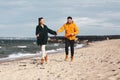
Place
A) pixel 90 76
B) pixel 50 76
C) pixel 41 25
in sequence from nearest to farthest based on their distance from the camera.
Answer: pixel 90 76 → pixel 50 76 → pixel 41 25

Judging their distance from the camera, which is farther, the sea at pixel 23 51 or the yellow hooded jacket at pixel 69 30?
the sea at pixel 23 51

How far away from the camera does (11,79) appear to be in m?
11.0

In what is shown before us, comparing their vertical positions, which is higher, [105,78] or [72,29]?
[72,29]

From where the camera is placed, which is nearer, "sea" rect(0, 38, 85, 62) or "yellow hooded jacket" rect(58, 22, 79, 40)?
"yellow hooded jacket" rect(58, 22, 79, 40)

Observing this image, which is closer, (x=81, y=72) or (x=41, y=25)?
(x=81, y=72)

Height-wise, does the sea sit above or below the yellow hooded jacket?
below

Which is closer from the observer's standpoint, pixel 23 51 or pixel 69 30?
pixel 69 30

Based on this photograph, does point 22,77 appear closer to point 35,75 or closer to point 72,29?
point 35,75

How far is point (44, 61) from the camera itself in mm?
15570

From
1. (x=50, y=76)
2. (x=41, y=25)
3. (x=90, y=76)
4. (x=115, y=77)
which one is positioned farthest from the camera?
(x=41, y=25)

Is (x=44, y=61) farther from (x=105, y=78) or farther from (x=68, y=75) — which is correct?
(x=105, y=78)

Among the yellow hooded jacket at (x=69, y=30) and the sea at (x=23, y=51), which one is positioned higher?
the yellow hooded jacket at (x=69, y=30)

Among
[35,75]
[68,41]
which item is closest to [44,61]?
[68,41]

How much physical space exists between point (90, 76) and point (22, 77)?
2.13 meters
